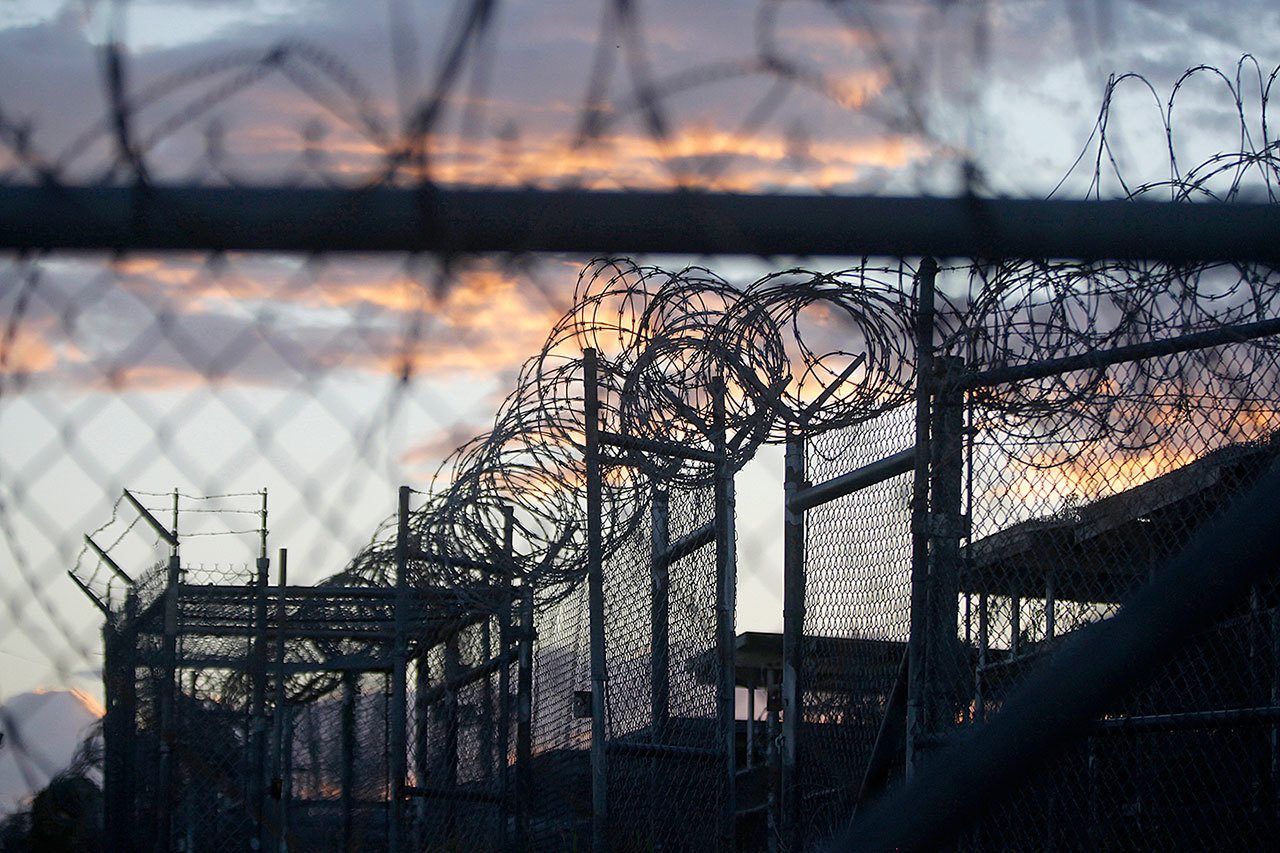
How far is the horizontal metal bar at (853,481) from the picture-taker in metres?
6.09

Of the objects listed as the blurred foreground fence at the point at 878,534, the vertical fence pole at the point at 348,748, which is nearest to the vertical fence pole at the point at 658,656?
the blurred foreground fence at the point at 878,534

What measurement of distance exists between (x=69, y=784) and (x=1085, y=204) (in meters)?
3.25

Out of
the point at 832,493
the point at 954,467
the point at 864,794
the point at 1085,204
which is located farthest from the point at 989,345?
the point at 1085,204

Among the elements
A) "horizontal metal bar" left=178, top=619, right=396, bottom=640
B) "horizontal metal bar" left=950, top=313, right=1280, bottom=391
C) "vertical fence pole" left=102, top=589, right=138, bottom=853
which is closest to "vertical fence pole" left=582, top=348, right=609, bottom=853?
"vertical fence pole" left=102, top=589, right=138, bottom=853

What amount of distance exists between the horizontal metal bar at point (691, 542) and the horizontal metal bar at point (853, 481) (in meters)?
0.41

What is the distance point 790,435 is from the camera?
5.82 metres

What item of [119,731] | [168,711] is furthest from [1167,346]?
[168,711]

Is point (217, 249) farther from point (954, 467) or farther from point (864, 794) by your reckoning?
point (864, 794)

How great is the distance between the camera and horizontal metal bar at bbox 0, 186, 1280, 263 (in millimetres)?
1744

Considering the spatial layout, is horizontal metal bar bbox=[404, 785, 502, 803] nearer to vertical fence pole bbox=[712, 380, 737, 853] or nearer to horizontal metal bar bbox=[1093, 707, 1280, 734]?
vertical fence pole bbox=[712, 380, 737, 853]

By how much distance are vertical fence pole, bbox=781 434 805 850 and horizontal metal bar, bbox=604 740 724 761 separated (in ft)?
1.19

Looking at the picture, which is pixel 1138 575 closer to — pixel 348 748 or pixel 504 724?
pixel 504 724

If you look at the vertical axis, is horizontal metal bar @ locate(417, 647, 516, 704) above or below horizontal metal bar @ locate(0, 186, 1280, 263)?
below

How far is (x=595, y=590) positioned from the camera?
6.19 m
